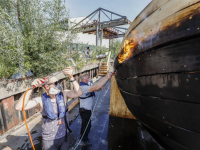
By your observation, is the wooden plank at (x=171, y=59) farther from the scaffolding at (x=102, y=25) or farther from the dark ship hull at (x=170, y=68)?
the scaffolding at (x=102, y=25)

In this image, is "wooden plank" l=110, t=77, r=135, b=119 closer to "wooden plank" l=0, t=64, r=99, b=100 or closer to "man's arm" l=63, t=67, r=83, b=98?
"man's arm" l=63, t=67, r=83, b=98

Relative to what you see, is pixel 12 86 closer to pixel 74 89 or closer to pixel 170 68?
pixel 74 89

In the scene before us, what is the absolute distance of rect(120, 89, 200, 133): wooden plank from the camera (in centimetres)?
99

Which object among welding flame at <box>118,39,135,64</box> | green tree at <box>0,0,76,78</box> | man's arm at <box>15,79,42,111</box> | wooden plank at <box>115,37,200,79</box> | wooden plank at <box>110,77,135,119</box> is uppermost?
green tree at <box>0,0,76,78</box>

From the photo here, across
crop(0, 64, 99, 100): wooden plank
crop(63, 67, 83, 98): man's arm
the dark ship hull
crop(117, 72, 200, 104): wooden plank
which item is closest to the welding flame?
the dark ship hull

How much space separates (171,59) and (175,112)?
0.50 m

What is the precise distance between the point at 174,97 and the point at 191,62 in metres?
0.34

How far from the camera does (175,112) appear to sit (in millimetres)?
1103

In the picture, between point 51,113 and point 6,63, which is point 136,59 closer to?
point 51,113

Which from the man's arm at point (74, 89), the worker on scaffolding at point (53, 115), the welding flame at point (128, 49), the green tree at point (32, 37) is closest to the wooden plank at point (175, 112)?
the welding flame at point (128, 49)

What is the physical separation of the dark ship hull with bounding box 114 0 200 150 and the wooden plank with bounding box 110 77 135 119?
2.01m

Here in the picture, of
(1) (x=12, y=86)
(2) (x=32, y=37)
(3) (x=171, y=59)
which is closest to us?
Result: (3) (x=171, y=59)

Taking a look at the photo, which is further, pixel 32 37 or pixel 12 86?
pixel 32 37

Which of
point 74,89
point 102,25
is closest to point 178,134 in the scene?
point 74,89
